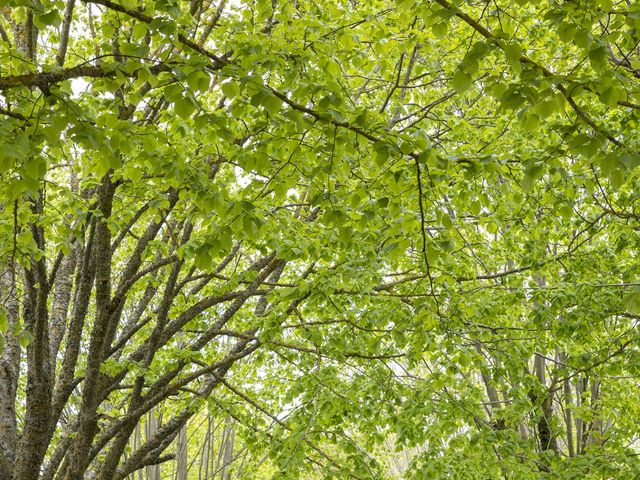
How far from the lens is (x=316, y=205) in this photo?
11.5 ft

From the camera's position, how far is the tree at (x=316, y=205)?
9.99ft

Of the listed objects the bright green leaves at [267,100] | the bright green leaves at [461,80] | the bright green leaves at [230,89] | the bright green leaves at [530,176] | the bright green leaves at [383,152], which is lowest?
the bright green leaves at [530,176]

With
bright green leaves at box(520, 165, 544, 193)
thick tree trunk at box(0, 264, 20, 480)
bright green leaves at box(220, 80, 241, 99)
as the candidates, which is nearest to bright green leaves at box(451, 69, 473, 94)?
bright green leaves at box(520, 165, 544, 193)

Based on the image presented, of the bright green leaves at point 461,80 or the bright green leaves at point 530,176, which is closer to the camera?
the bright green leaves at point 461,80

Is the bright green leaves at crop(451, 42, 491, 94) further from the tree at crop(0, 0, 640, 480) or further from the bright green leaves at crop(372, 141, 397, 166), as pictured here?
the bright green leaves at crop(372, 141, 397, 166)

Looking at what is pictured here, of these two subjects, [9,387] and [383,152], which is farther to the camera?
[9,387]

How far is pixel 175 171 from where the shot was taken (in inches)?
142

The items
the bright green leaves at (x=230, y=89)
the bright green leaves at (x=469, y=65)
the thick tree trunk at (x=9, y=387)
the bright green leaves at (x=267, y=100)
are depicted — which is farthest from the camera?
the thick tree trunk at (x=9, y=387)

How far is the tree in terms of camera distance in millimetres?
3045

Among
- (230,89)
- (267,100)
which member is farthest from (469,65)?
(230,89)

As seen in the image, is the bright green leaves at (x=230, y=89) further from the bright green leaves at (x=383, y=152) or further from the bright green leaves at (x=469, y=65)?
the bright green leaves at (x=469, y=65)

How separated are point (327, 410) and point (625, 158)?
3.66m

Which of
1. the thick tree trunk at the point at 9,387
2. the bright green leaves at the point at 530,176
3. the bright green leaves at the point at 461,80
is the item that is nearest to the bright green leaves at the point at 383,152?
the bright green leaves at the point at 461,80

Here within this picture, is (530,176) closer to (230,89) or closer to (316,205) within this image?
(316,205)
